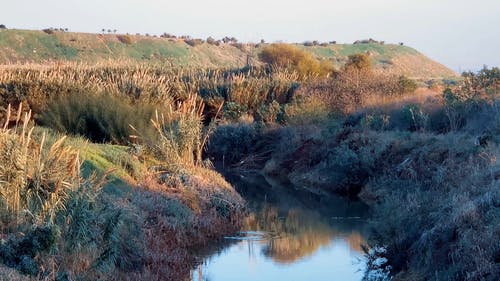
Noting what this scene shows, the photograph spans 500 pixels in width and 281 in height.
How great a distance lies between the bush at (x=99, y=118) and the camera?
2739 centimetres

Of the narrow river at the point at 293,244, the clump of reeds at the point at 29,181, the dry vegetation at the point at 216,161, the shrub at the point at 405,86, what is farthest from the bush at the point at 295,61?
the clump of reeds at the point at 29,181

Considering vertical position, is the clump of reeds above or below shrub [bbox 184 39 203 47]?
below

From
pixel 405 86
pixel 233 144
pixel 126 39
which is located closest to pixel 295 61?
pixel 405 86

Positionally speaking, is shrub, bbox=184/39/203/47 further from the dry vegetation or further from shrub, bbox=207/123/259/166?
shrub, bbox=207/123/259/166

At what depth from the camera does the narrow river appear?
16.5 m

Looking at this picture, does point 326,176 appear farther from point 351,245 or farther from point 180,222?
point 180,222

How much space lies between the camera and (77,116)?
2847 cm

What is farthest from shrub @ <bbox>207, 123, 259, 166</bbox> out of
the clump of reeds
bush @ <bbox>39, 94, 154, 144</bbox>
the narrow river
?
the clump of reeds

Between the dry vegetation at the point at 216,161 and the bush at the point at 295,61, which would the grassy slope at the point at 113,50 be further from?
the dry vegetation at the point at 216,161

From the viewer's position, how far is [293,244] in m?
19.3

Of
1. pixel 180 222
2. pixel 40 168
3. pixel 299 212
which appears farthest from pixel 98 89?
pixel 40 168

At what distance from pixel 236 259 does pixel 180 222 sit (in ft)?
5.17

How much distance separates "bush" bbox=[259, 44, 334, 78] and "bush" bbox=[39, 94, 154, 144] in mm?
25237

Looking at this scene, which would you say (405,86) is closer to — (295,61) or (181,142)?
(181,142)
